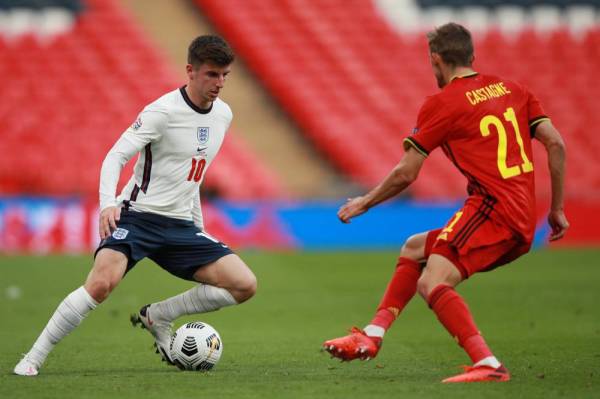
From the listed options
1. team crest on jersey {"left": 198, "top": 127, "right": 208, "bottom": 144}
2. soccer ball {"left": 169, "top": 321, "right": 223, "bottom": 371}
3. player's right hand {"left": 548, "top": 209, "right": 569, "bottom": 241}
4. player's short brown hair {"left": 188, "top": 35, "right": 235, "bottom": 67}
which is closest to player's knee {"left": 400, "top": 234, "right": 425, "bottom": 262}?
player's right hand {"left": 548, "top": 209, "right": 569, "bottom": 241}

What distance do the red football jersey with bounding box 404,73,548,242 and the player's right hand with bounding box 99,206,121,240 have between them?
1.94 meters

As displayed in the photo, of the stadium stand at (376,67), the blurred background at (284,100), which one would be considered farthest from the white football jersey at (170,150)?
the stadium stand at (376,67)

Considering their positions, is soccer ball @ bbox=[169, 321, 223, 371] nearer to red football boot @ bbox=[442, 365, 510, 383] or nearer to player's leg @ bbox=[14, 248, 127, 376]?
player's leg @ bbox=[14, 248, 127, 376]

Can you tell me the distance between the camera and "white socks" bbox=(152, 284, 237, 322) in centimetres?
759

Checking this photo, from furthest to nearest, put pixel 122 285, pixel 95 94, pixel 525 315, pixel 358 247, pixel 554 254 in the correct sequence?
pixel 95 94, pixel 358 247, pixel 554 254, pixel 122 285, pixel 525 315

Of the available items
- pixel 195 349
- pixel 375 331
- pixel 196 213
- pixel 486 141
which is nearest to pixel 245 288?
pixel 195 349

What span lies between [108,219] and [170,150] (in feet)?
2.40

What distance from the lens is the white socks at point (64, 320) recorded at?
277 inches

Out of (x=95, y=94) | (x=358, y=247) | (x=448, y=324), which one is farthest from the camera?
(x=95, y=94)

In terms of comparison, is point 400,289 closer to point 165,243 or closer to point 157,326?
point 165,243

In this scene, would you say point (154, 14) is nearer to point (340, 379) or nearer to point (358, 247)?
point (358, 247)

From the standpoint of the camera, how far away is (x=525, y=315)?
11.0 meters

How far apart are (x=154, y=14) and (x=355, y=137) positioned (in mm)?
6042

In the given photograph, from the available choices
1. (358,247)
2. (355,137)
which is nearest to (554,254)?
(358,247)
